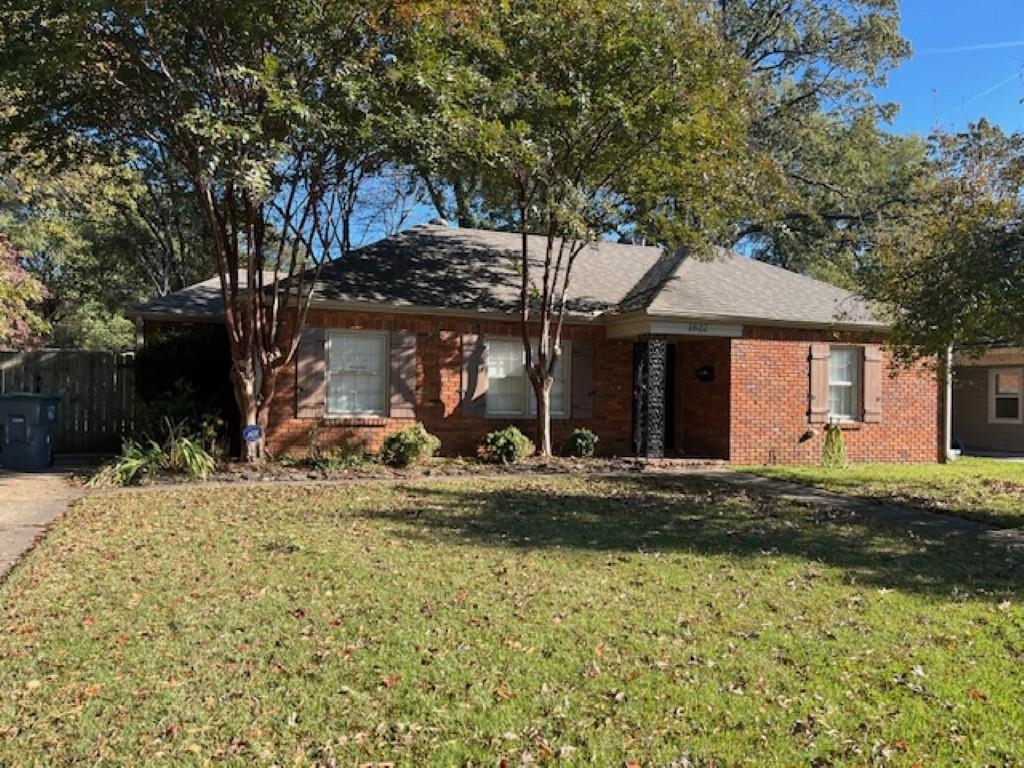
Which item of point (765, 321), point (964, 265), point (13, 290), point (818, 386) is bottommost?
point (818, 386)

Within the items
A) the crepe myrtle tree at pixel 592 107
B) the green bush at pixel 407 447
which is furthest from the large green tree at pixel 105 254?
the crepe myrtle tree at pixel 592 107

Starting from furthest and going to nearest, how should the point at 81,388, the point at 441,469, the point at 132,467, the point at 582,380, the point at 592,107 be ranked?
the point at 582,380 → the point at 81,388 → the point at 441,469 → the point at 592,107 → the point at 132,467

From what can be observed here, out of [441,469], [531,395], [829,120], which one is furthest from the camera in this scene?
[829,120]

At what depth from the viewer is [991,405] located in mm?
21469

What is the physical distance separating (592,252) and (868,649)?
1438 centimetres

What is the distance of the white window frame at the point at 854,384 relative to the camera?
52.5ft

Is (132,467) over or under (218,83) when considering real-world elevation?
under

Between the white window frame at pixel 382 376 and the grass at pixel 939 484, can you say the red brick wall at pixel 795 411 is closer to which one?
the grass at pixel 939 484

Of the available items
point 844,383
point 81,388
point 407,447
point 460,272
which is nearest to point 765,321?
point 844,383

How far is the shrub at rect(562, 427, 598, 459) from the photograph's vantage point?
1462 cm

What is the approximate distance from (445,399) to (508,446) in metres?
1.51

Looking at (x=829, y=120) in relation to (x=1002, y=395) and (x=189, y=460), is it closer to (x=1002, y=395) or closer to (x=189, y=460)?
(x=1002, y=395)

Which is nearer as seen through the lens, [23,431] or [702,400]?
[23,431]

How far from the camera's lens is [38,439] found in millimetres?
12703
